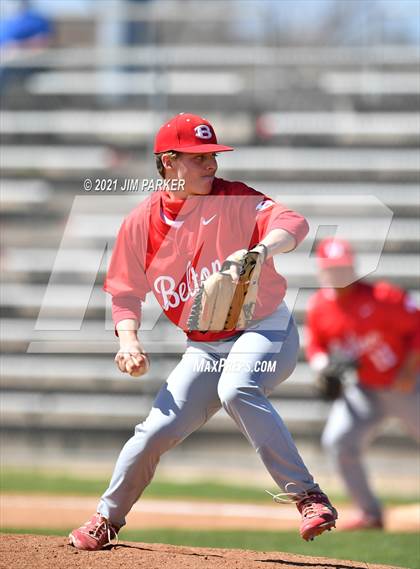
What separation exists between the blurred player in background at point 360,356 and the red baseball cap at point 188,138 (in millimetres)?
3416

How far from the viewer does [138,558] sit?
467cm

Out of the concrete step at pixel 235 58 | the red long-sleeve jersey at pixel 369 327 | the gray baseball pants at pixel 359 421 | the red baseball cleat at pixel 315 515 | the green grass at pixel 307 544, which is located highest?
the concrete step at pixel 235 58

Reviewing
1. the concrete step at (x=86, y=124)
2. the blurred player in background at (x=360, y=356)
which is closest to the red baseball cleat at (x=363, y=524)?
the blurred player in background at (x=360, y=356)

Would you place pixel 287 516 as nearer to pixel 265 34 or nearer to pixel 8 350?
pixel 8 350

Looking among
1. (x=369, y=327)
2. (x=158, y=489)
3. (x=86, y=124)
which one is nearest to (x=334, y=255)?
(x=369, y=327)

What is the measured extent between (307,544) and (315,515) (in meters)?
2.34

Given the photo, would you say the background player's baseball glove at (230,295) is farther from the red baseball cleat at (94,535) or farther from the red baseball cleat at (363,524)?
the red baseball cleat at (363,524)

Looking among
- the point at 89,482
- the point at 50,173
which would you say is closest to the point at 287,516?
the point at 89,482

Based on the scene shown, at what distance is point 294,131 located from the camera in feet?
37.1

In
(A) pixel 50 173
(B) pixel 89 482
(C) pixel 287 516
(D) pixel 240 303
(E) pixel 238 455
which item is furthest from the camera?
(A) pixel 50 173

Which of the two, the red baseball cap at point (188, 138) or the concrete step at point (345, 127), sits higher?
the concrete step at point (345, 127)

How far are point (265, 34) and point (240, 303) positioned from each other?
7.45m

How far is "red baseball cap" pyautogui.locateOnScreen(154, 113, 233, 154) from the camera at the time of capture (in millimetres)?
4914

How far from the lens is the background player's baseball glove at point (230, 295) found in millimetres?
4605
